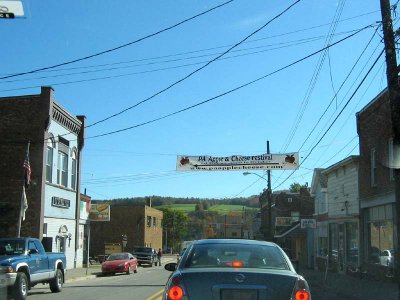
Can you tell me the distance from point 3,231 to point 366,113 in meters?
20.1

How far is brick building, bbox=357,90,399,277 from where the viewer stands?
23109mm

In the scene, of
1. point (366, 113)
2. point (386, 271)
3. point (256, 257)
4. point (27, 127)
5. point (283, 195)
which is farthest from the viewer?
point (283, 195)

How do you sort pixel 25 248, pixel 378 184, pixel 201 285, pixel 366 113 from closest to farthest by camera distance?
pixel 201 285 < pixel 25 248 < pixel 378 184 < pixel 366 113

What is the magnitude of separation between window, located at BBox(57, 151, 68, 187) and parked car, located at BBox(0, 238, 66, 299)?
48.5 ft

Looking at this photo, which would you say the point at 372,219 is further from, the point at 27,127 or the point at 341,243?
the point at 27,127

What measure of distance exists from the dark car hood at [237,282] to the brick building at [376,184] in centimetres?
1724

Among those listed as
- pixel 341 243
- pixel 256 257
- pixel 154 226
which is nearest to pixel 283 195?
pixel 154 226

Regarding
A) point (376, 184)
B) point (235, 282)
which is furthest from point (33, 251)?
point (376, 184)

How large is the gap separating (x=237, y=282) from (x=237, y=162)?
2198 centimetres

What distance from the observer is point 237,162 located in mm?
28172

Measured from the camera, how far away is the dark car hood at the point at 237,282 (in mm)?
6223

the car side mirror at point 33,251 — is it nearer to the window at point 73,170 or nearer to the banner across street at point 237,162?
the banner across street at point 237,162

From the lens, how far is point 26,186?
28.9 metres

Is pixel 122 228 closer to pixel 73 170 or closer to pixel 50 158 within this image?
pixel 73 170
